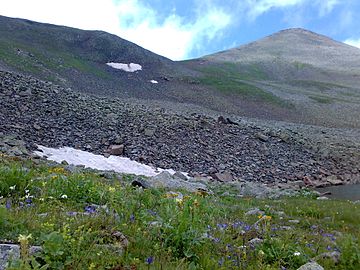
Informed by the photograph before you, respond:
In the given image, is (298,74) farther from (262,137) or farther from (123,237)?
(123,237)

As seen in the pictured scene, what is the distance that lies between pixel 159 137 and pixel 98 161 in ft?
25.4

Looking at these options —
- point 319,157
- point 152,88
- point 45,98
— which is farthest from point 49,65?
point 319,157

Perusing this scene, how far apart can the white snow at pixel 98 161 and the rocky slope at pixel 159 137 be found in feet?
3.39

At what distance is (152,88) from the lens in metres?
63.3

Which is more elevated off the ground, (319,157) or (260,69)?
(260,69)

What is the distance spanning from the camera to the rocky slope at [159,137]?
26.9 meters

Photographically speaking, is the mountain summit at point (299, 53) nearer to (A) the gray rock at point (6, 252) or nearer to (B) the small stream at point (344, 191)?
(B) the small stream at point (344, 191)

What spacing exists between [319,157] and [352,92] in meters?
71.5

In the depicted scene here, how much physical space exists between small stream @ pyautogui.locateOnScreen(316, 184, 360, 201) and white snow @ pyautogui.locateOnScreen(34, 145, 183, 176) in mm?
12106

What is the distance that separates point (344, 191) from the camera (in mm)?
27906

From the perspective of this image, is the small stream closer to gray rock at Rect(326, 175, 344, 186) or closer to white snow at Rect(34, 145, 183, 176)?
gray rock at Rect(326, 175, 344, 186)

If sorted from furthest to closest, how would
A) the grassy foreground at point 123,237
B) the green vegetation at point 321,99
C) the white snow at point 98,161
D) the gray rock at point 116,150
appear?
the green vegetation at point 321,99 → the gray rock at point 116,150 → the white snow at point 98,161 → the grassy foreground at point 123,237

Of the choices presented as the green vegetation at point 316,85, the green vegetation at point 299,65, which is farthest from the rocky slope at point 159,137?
the green vegetation at point 299,65

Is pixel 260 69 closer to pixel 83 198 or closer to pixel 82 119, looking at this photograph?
pixel 82 119
